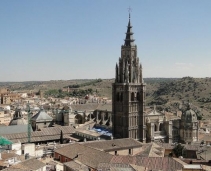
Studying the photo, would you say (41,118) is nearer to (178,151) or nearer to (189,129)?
(189,129)

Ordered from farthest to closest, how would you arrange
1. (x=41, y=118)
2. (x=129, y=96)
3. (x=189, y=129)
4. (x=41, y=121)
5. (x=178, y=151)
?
(x=41, y=118) < (x=41, y=121) < (x=189, y=129) < (x=129, y=96) < (x=178, y=151)

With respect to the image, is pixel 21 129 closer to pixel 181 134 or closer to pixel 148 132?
pixel 148 132

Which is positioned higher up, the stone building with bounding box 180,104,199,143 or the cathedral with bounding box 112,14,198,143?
the cathedral with bounding box 112,14,198,143

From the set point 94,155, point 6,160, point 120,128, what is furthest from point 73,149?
point 120,128

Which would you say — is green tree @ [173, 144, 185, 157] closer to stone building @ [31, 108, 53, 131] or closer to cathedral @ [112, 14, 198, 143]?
cathedral @ [112, 14, 198, 143]

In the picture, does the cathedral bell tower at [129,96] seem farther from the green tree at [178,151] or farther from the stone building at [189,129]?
the stone building at [189,129]

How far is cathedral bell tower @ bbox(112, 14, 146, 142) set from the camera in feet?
178

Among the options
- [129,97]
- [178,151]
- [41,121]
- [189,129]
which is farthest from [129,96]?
[41,121]

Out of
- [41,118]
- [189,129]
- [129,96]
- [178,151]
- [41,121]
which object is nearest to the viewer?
[178,151]

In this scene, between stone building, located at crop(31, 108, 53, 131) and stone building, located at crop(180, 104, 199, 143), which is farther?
stone building, located at crop(31, 108, 53, 131)

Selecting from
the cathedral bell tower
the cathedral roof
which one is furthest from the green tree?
the cathedral roof

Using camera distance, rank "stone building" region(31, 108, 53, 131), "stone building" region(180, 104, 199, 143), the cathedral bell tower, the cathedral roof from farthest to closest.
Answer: the cathedral roof, "stone building" region(31, 108, 53, 131), "stone building" region(180, 104, 199, 143), the cathedral bell tower

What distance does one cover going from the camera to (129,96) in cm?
5431

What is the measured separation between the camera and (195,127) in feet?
201
